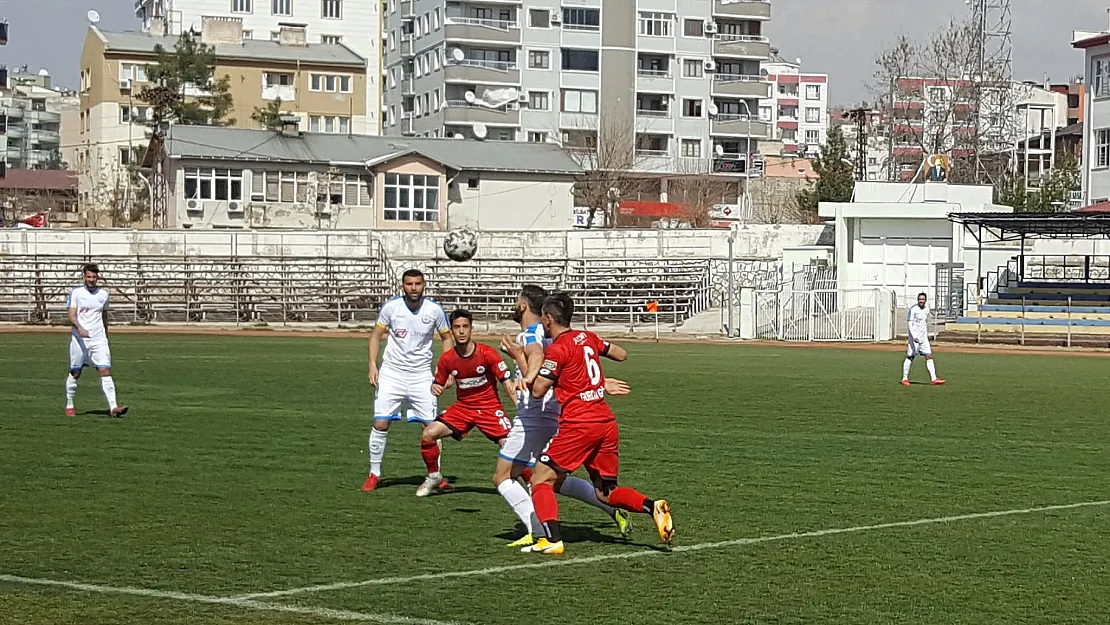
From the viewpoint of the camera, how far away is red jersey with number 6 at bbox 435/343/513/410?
11594 millimetres

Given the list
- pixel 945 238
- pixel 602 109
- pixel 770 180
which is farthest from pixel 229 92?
pixel 945 238

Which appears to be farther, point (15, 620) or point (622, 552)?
point (622, 552)

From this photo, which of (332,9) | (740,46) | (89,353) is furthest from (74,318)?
(332,9)

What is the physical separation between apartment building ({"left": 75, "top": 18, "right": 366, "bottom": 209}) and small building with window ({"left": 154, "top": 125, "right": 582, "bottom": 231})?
68.4 ft

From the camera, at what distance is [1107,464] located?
14.9 metres

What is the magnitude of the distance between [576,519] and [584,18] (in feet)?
251

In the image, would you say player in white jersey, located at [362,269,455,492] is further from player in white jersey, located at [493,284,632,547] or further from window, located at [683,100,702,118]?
window, located at [683,100,702,118]

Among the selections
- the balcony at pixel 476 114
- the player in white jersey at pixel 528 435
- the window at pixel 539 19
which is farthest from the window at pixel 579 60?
the player in white jersey at pixel 528 435

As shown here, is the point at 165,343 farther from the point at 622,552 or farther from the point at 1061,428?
the point at 622,552

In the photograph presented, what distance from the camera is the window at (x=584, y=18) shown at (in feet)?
279

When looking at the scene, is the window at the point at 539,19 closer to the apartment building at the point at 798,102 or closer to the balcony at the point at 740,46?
the balcony at the point at 740,46

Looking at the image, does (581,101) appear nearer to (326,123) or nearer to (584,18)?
(584,18)

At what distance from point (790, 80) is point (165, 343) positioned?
130m

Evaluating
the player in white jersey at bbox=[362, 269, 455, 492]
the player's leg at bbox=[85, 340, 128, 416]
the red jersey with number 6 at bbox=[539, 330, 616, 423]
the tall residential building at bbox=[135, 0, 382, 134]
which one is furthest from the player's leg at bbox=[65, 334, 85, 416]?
the tall residential building at bbox=[135, 0, 382, 134]
